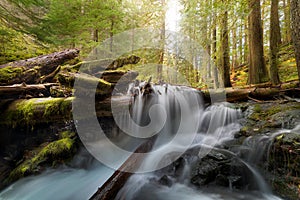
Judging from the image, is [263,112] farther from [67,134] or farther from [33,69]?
[33,69]

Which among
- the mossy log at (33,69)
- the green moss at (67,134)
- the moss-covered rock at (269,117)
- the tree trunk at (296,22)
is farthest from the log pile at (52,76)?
the tree trunk at (296,22)

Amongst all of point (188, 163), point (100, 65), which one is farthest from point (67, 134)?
point (188, 163)

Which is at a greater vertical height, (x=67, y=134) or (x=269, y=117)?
(x=269, y=117)

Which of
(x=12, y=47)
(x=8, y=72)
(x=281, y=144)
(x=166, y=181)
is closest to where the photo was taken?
(x=281, y=144)

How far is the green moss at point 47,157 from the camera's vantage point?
372cm

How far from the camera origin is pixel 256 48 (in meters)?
6.79

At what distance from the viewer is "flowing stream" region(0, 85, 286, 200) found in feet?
9.83

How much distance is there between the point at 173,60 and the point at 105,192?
15.0 metres

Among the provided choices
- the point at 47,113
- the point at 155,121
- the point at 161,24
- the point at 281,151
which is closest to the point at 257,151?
the point at 281,151

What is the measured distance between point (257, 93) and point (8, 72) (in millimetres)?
6991

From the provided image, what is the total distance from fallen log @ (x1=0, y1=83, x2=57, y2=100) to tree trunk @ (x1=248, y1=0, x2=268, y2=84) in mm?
7081

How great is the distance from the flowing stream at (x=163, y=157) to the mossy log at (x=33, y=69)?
256 centimetres

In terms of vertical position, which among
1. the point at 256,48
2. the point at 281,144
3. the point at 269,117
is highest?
the point at 256,48

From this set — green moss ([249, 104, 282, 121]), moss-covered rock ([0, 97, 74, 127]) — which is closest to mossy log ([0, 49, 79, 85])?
moss-covered rock ([0, 97, 74, 127])
